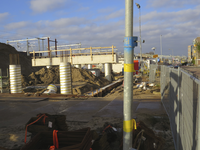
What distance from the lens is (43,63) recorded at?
30.8m

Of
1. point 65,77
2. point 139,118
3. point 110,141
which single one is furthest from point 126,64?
point 65,77

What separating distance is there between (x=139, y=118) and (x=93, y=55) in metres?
21.3

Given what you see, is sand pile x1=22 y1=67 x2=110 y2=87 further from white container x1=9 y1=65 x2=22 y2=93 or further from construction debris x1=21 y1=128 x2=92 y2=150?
construction debris x1=21 y1=128 x2=92 y2=150

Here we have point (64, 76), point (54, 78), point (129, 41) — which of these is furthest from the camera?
point (54, 78)

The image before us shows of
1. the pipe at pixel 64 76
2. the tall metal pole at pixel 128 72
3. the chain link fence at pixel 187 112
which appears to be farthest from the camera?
the pipe at pixel 64 76

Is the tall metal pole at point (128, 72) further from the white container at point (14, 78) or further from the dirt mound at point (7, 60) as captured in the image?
the dirt mound at point (7, 60)

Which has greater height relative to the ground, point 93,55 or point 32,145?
point 93,55

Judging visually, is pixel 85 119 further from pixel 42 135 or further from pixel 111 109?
pixel 42 135

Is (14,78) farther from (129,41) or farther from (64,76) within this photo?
(129,41)

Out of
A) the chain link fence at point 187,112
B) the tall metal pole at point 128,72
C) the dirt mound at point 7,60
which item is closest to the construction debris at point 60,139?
the tall metal pole at point 128,72

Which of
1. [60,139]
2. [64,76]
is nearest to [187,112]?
[60,139]

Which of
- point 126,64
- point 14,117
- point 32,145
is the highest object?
point 126,64

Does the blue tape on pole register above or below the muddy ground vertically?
above

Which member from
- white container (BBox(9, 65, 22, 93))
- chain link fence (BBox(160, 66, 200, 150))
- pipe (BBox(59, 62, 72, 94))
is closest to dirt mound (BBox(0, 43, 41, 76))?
white container (BBox(9, 65, 22, 93))
